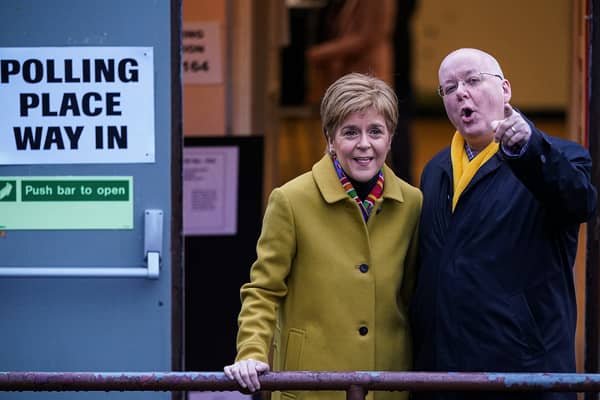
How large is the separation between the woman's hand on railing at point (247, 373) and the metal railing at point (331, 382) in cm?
2

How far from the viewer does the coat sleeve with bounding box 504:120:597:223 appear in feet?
9.47

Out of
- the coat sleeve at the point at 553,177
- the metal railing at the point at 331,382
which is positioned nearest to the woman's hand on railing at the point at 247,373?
the metal railing at the point at 331,382

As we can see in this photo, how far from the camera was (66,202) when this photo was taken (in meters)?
4.00

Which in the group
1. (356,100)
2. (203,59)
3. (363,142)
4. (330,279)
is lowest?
(330,279)

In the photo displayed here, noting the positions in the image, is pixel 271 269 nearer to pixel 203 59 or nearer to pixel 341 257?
pixel 341 257

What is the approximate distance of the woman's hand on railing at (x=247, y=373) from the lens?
9.66 feet

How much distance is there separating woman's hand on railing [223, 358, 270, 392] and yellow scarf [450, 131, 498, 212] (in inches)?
30.6

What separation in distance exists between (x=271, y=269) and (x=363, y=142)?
481 millimetres

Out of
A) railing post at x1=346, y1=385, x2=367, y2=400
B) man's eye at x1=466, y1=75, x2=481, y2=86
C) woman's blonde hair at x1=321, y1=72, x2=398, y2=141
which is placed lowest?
railing post at x1=346, y1=385, x2=367, y2=400

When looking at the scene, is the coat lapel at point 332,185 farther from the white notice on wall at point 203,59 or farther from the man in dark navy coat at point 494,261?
the white notice on wall at point 203,59

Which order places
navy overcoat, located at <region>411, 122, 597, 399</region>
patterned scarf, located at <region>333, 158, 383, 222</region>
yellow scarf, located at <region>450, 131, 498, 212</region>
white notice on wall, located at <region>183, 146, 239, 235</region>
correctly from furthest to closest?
white notice on wall, located at <region>183, 146, 239, 235</region> < patterned scarf, located at <region>333, 158, 383, 222</region> < yellow scarf, located at <region>450, 131, 498, 212</region> < navy overcoat, located at <region>411, 122, 597, 399</region>

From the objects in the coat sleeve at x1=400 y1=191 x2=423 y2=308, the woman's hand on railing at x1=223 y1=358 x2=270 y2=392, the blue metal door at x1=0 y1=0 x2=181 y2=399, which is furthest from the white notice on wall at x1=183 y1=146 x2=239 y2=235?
the woman's hand on railing at x1=223 y1=358 x2=270 y2=392

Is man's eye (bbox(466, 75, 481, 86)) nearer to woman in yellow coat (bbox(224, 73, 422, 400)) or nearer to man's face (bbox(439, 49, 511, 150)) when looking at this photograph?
man's face (bbox(439, 49, 511, 150))

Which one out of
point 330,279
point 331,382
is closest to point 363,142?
point 330,279
